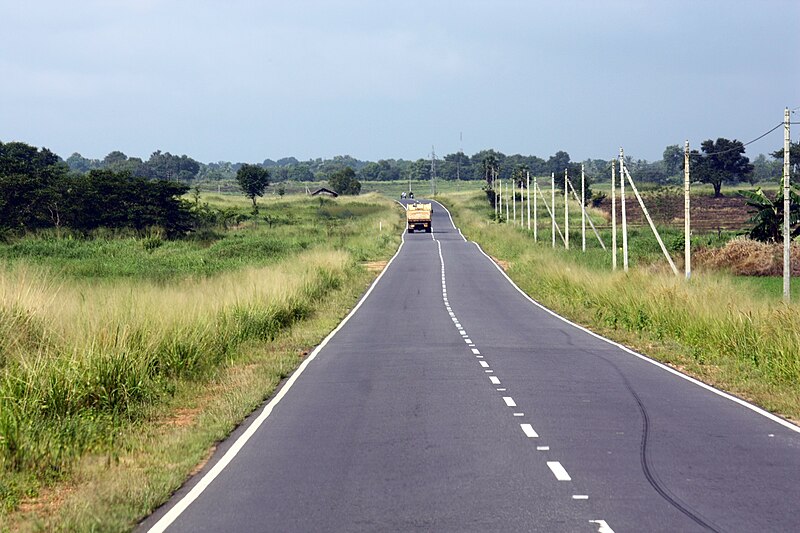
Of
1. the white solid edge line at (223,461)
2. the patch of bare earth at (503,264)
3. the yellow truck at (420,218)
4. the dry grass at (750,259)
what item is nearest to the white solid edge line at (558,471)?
the white solid edge line at (223,461)

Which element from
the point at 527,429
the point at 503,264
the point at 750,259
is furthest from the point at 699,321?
the point at 503,264

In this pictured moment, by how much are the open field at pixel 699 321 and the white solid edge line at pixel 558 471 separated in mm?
4990

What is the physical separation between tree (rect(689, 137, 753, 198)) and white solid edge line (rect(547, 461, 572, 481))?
432 ft

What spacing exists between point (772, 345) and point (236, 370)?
32.7 ft

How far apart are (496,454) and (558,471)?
1.00 metres

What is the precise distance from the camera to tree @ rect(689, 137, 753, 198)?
5477 inches

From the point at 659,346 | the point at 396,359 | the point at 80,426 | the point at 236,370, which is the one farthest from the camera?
the point at 659,346

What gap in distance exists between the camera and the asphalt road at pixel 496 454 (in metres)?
7.82

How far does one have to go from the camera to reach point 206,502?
8.43 meters

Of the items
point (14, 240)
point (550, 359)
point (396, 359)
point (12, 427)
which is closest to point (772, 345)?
point (550, 359)

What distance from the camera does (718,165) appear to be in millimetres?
142125

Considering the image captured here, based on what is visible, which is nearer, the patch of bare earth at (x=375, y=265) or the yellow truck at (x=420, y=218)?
the patch of bare earth at (x=375, y=265)

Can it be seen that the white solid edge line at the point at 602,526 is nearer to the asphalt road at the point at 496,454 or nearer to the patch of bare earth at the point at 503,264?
the asphalt road at the point at 496,454

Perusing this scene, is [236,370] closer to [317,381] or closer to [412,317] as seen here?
[317,381]
